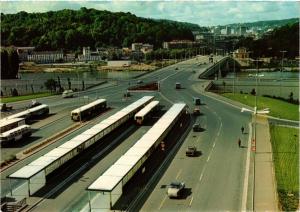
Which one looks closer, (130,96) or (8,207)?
(8,207)

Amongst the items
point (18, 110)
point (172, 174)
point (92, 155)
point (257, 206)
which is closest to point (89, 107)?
point (18, 110)

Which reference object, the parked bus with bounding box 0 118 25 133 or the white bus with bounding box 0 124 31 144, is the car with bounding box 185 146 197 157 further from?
the parked bus with bounding box 0 118 25 133

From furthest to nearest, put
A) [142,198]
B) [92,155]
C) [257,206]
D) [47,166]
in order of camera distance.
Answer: [92,155]
[47,166]
[142,198]
[257,206]

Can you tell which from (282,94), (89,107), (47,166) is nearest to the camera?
(47,166)

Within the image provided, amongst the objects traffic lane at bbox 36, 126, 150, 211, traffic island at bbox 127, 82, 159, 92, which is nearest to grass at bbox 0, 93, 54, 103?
traffic island at bbox 127, 82, 159, 92

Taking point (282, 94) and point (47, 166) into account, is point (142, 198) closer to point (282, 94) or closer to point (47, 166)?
point (47, 166)

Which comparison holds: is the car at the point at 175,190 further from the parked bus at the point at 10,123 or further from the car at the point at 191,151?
the parked bus at the point at 10,123
